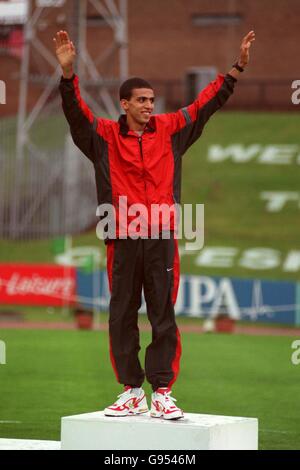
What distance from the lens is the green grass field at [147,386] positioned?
10766 millimetres

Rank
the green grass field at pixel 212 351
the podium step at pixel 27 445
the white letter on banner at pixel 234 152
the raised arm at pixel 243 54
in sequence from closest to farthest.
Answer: the raised arm at pixel 243 54 → the podium step at pixel 27 445 → the green grass field at pixel 212 351 → the white letter on banner at pixel 234 152

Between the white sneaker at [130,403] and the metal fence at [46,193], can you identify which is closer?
the white sneaker at [130,403]

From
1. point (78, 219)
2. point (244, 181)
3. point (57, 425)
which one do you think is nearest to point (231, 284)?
point (78, 219)

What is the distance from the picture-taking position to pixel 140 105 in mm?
8156

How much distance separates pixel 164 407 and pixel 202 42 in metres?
35.5

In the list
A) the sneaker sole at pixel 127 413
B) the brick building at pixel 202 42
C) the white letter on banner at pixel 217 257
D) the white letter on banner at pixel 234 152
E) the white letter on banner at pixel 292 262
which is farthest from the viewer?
the brick building at pixel 202 42

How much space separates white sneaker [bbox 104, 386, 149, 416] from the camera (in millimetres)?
8156

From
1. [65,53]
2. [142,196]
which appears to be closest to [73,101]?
[65,53]

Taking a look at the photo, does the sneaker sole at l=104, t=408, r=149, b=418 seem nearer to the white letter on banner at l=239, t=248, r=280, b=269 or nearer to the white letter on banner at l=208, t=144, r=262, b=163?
the white letter on banner at l=239, t=248, r=280, b=269

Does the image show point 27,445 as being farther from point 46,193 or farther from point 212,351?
point 46,193

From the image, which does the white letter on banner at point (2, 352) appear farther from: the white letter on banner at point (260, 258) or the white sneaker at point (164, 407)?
the white letter on banner at point (260, 258)

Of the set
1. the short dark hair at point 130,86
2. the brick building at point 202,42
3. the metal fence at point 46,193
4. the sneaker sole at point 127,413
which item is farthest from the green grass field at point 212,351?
the short dark hair at point 130,86

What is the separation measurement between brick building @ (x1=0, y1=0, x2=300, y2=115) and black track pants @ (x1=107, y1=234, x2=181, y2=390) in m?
32.9

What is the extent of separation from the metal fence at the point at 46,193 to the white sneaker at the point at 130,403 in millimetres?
24119
